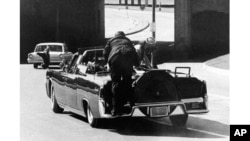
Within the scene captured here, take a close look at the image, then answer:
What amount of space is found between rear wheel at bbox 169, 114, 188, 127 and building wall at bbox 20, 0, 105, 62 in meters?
33.8

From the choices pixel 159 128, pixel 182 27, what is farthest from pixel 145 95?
pixel 182 27

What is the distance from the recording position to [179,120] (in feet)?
44.7

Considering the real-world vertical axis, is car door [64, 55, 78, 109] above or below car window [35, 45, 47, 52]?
below

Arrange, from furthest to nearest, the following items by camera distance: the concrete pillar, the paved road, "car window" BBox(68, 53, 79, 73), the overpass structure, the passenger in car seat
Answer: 1. the concrete pillar
2. the overpass structure
3. the passenger in car seat
4. "car window" BBox(68, 53, 79, 73)
5. the paved road

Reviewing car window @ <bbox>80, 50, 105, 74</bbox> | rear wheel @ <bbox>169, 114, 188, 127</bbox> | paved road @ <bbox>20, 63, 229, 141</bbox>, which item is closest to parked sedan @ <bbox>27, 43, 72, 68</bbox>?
paved road @ <bbox>20, 63, 229, 141</bbox>

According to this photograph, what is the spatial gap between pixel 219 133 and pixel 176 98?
1.02 m

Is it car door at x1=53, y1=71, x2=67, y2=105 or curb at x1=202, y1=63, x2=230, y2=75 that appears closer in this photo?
car door at x1=53, y1=71, x2=67, y2=105

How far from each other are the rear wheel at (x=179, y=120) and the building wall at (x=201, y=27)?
94.5ft

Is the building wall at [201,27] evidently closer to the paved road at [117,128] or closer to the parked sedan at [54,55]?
the parked sedan at [54,55]

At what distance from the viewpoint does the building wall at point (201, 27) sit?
138 feet

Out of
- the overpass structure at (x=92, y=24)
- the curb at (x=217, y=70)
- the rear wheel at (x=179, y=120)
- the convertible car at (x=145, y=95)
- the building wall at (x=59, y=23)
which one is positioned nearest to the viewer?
the convertible car at (x=145, y=95)

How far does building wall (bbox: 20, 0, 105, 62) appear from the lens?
1916 inches

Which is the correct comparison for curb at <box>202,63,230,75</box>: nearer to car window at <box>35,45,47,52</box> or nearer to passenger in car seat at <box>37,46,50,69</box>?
passenger in car seat at <box>37,46,50,69</box>

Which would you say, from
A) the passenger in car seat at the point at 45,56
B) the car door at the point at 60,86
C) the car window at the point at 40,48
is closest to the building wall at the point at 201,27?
the car window at the point at 40,48
